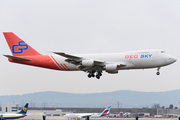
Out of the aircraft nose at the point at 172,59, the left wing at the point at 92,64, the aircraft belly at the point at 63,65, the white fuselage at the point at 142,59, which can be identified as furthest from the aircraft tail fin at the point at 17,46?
the aircraft nose at the point at 172,59

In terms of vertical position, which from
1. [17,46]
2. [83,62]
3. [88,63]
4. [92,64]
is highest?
[17,46]

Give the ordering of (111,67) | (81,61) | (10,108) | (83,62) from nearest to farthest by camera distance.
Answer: (111,67) → (83,62) → (81,61) → (10,108)

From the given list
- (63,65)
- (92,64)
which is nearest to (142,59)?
(92,64)

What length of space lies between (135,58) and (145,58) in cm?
195

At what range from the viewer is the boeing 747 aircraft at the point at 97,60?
5538cm

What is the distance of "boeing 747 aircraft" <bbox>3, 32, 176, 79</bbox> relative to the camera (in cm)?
5538

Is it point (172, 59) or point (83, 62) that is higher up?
point (172, 59)

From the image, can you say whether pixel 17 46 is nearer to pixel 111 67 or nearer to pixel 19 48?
pixel 19 48

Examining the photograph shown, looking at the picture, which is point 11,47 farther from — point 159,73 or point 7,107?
point 7,107

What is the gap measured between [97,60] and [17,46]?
20949 mm

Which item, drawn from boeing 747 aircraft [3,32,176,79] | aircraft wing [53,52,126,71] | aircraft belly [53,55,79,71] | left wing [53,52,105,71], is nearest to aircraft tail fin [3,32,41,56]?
boeing 747 aircraft [3,32,176,79]

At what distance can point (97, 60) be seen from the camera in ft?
186

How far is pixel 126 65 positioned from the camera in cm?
5606

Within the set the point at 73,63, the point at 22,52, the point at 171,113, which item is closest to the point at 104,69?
the point at 73,63
